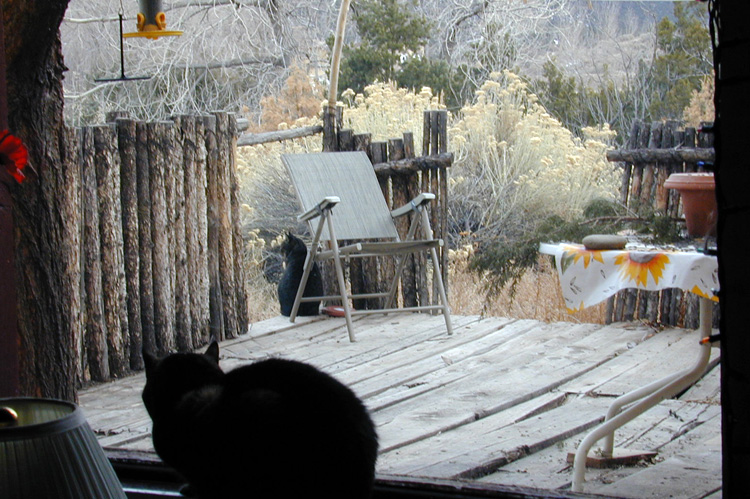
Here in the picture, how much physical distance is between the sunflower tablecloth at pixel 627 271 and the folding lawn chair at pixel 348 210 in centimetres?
243

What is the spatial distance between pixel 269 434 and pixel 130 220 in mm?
2754

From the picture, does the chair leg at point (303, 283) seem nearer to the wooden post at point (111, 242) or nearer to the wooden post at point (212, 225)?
the wooden post at point (212, 225)

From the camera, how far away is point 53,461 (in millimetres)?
850

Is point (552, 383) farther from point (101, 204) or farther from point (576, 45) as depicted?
point (576, 45)

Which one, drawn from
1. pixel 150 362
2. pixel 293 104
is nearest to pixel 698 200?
pixel 150 362

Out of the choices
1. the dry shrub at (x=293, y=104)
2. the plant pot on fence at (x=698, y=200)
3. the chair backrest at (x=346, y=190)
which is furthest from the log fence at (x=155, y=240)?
the dry shrub at (x=293, y=104)

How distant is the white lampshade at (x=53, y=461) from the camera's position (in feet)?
2.72

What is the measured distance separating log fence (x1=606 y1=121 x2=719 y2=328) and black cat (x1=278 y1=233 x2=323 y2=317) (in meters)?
1.80

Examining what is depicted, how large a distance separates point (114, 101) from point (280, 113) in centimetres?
287

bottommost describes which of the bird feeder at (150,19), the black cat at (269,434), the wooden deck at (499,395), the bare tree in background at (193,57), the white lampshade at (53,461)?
the wooden deck at (499,395)

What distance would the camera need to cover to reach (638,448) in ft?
9.30

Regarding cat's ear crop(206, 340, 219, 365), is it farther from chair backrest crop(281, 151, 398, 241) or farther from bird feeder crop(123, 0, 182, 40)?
chair backrest crop(281, 151, 398, 241)

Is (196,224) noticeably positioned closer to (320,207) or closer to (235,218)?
(235,218)

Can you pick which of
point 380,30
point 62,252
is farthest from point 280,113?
point 62,252
